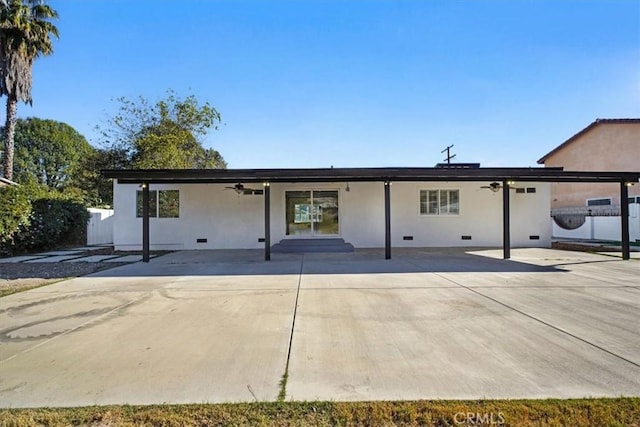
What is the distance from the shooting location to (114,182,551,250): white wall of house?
45.8ft

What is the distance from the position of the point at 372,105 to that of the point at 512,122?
7.13m

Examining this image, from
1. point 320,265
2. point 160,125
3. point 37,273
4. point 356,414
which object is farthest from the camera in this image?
point 160,125

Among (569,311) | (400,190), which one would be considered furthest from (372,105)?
(569,311)

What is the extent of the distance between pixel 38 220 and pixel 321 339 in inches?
572

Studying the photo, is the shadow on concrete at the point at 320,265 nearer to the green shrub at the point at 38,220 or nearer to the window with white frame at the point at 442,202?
the window with white frame at the point at 442,202

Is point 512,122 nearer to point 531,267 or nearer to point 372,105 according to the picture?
point 372,105

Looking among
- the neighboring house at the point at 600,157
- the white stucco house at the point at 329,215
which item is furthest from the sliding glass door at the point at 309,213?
the neighboring house at the point at 600,157

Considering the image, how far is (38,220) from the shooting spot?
13.4 meters

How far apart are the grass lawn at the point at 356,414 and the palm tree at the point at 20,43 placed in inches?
811

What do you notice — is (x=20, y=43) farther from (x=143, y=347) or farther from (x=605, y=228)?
(x=605, y=228)

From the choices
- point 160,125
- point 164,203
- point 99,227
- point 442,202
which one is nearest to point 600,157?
point 442,202

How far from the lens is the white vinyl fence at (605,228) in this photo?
53.5 ft

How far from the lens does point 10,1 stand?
52.0 ft

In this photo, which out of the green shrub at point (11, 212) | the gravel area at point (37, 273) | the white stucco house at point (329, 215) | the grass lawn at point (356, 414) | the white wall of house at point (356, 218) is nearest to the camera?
the grass lawn at point (356, 414)
